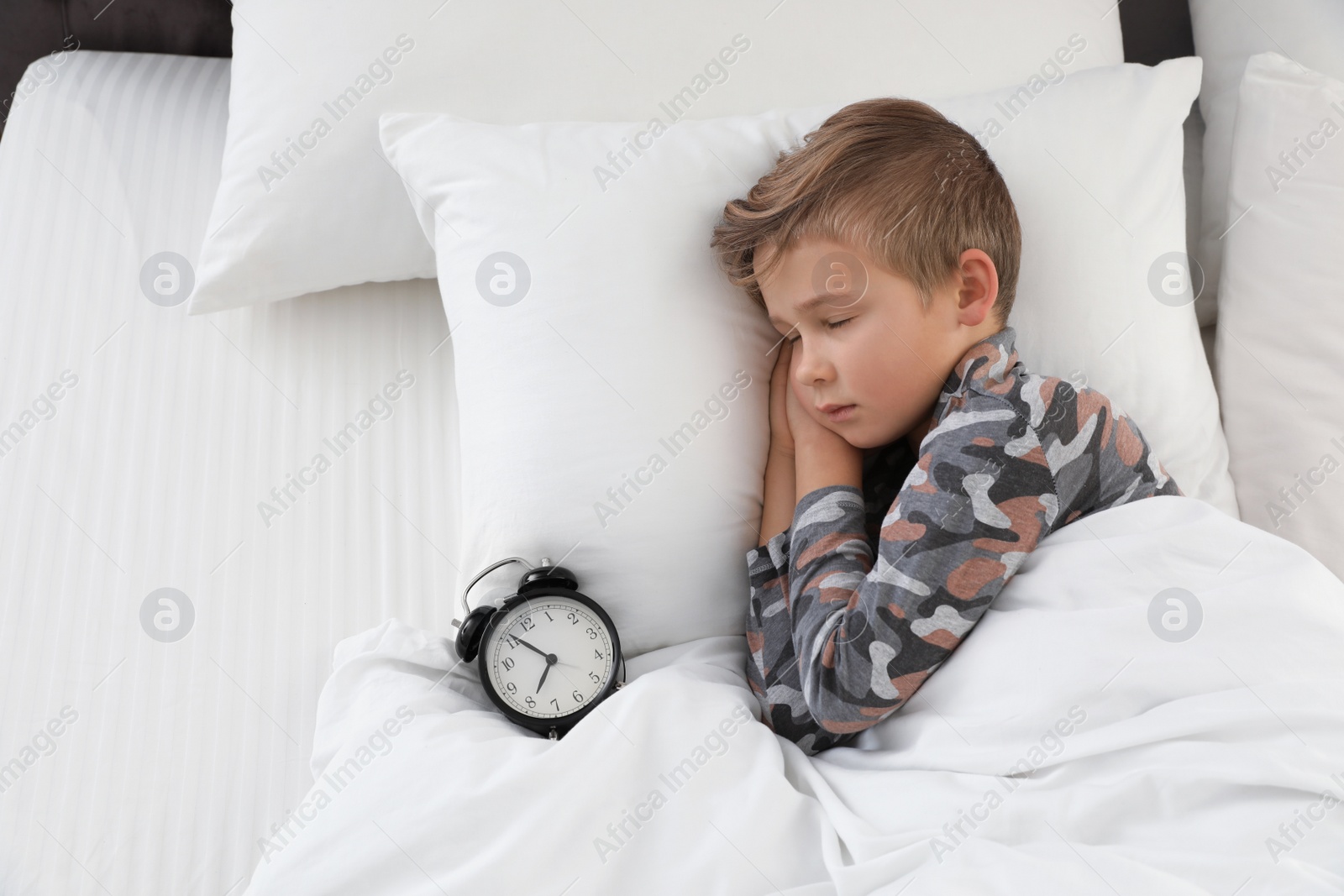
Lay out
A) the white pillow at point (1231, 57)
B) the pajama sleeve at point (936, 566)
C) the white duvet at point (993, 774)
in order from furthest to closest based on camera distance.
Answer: the white pillow at point (1231, 57), the pajama sleeve at point (936, 566), the white duvet at point (993, 774)

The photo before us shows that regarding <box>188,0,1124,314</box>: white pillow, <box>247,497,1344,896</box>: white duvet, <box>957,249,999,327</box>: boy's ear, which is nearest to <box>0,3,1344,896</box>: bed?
<box>247,497,1344,896</box>: white duvet

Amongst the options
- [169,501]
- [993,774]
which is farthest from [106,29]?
[993,774]

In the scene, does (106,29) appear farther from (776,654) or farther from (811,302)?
(776,654)

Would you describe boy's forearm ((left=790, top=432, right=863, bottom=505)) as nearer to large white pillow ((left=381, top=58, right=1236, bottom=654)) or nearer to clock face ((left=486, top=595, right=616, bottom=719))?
large white pillow ((left=381, top=58, right=1236, bottom=654))

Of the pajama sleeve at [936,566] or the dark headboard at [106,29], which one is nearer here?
the pajama sleeve at [936,566]

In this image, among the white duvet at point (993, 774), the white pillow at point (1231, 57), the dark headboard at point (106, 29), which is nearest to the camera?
the white duvet at point (993, 774)

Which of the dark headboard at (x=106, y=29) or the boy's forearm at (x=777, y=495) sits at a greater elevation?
the dark headboard at (x=106, y=29)

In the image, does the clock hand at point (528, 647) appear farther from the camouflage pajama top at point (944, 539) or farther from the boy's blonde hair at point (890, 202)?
the boy's blonde hair at point (890, 202)

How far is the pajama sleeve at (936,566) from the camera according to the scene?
84cm

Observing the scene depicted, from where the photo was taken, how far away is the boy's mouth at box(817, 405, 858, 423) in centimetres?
95

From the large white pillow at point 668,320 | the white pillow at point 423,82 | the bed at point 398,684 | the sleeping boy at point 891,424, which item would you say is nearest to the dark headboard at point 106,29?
the bed at point 398,684

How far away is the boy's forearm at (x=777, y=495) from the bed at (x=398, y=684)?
0.13m

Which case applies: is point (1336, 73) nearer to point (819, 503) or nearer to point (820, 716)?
point (819, 503)

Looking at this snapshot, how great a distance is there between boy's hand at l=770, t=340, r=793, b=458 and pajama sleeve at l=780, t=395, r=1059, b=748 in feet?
0.59
